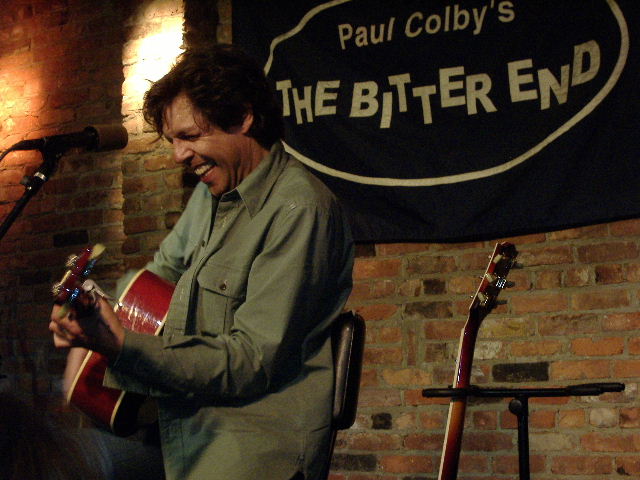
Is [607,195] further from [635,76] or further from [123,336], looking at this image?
[123,336]

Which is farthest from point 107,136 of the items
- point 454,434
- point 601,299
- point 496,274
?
point 601,299

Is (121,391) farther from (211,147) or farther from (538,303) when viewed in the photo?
(538,303)

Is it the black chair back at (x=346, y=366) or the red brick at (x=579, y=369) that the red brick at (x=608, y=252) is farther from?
the black chair back at (x=346, y=366)

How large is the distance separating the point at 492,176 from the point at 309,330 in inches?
58.4

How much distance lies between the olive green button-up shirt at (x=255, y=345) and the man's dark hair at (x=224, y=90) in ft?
0.55

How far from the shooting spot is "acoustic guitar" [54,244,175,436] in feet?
6.95

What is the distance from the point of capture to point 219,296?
1.93 metres

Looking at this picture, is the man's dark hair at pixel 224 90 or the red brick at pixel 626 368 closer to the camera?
the man's dark hair at pixel 224 90

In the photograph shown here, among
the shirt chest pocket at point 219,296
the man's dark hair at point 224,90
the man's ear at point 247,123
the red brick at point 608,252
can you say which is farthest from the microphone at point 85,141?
the red brick at point 608,252

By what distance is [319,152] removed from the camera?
3486mm

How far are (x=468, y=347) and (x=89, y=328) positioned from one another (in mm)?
1434

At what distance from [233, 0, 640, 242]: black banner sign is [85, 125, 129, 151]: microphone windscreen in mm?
676

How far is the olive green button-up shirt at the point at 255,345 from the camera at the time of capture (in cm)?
177

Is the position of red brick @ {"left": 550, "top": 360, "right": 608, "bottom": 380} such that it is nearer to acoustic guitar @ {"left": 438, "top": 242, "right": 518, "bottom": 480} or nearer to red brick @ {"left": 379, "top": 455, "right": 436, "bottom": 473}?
acoustic guitar @ {"left": 438, "top": 242, "right": 518, "bottom": 480}
